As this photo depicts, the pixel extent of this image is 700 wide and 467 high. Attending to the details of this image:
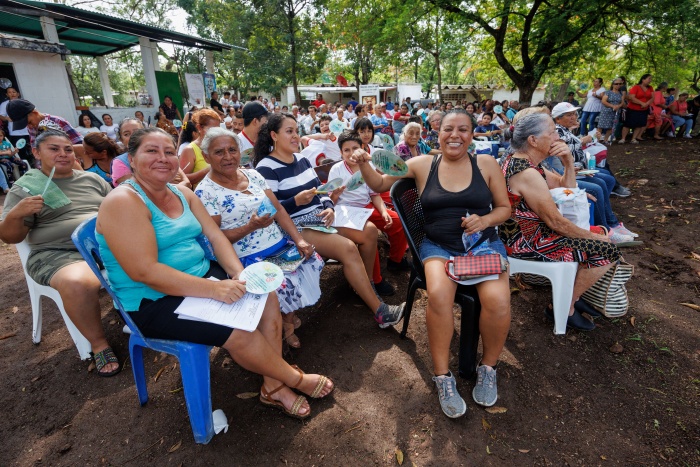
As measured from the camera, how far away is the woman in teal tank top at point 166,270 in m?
1.59

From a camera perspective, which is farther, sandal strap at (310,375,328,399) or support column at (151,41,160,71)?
support column at (151,41,160,71)

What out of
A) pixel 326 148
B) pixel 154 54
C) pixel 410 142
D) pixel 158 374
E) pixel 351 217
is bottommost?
pixel 158 374

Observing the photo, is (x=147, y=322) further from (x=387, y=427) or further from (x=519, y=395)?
(x=519, y=395)

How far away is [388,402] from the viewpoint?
2057 millimetres

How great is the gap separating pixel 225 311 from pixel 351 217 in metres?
1.50

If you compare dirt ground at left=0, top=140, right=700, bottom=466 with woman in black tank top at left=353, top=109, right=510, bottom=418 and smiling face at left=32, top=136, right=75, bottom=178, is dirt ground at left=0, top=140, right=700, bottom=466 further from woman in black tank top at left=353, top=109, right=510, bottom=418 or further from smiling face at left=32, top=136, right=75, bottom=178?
smiling face at left=32, top=136, right=75, bottom=178

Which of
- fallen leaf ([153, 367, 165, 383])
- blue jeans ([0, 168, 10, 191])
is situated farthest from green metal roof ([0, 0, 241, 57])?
fallen leaf ([153, 367, 165, 383])

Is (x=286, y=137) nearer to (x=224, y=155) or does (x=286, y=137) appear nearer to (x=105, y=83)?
(x=224, y=155)

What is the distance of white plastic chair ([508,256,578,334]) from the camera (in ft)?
8.04

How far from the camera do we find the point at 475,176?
7.66 ft

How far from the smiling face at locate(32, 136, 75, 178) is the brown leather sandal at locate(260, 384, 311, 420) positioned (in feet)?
7.12

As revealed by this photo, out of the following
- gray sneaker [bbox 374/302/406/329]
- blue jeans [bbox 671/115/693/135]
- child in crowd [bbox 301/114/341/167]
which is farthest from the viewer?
blue jeans [bbox 671/115/693/135]

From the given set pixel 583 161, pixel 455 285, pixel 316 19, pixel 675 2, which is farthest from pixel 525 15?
pixel 316 19

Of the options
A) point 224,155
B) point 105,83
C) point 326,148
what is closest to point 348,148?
point 224,155
